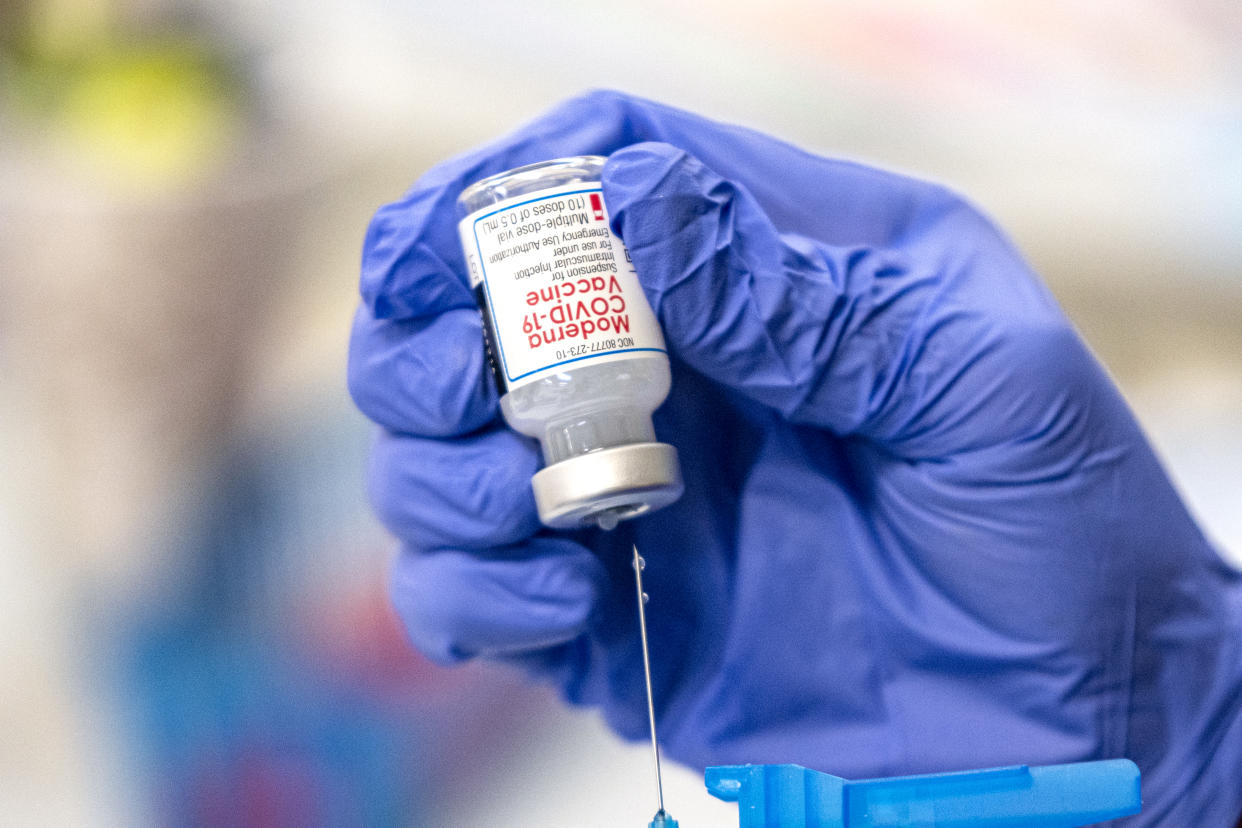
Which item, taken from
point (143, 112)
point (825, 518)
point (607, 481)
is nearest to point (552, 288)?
point (607, 481)

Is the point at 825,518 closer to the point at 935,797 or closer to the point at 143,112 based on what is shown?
the point at 935,797

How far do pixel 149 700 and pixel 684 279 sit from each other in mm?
739

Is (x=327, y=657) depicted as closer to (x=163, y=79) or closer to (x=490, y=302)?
(x=490, y=302)

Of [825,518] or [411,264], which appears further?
[825,518]

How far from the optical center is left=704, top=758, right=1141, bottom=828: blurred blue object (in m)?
0.70

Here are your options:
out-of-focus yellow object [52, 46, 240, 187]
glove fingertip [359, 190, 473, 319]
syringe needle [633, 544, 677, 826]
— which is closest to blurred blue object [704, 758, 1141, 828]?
syringe needle [633, 544, 677, 826]

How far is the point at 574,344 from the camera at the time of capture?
0.71 meters

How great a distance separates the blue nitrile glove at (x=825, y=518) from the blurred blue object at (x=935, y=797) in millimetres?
225

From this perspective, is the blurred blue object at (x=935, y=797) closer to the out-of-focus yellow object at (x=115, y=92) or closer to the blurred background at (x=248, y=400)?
the blurred background at (x=248, y=400)

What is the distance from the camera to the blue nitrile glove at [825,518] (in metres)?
0.89

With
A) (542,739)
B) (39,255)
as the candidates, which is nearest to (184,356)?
(39,255)

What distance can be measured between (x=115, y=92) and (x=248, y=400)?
0.38 m

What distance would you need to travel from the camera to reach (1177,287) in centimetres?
117

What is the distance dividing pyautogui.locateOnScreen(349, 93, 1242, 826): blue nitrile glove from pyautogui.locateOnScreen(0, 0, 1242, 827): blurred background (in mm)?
102
